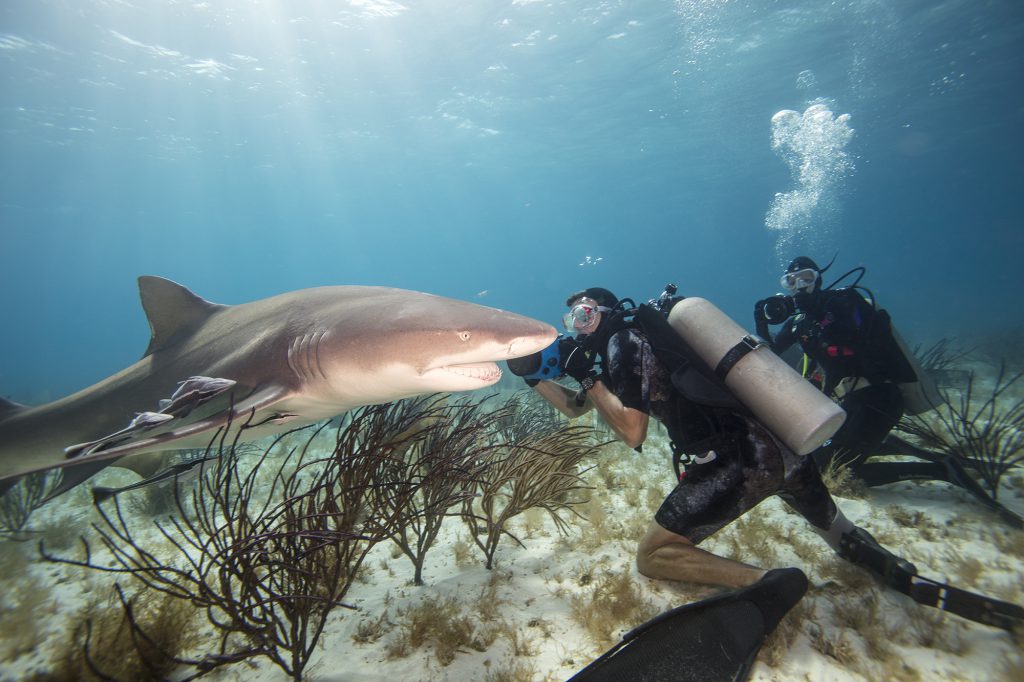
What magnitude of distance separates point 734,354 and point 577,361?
1.20 meters

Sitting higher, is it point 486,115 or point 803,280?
point 486,115

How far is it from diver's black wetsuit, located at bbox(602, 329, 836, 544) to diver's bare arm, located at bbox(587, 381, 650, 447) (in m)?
0.10

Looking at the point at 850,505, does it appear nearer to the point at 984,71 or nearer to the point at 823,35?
the point at 823,35

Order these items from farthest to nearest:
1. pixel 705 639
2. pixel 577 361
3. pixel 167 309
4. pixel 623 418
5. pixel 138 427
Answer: pixel 167 309 < pixel 577 361 < pixel 623 418 < pixel 705 639 < pixel 138 427

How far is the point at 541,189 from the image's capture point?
5938 centimetres

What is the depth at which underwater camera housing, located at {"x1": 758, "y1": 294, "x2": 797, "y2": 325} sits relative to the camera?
5918mm

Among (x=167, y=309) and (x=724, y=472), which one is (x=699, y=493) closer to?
(x=724, y=472)

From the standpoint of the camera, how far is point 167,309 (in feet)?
13.1

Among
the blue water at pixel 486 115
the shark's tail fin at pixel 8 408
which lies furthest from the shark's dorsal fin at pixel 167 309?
the blue water at pixel 486 115

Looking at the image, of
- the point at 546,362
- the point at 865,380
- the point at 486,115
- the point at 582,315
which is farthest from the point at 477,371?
the point at 486,115

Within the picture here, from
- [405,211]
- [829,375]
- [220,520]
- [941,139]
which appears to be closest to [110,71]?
[220,520]

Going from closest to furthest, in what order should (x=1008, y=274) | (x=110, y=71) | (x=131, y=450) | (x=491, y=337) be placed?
(x=131, y=450), (x=491, y=337), (x=110, y=71), (x=1008, y=274)

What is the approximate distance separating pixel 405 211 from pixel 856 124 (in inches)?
2398

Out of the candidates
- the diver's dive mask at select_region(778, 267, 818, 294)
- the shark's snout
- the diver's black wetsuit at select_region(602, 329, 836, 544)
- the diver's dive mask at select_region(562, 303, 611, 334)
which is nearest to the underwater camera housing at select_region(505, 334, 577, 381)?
the diver's dive mask at select_region(562, 303, 611, 334)
